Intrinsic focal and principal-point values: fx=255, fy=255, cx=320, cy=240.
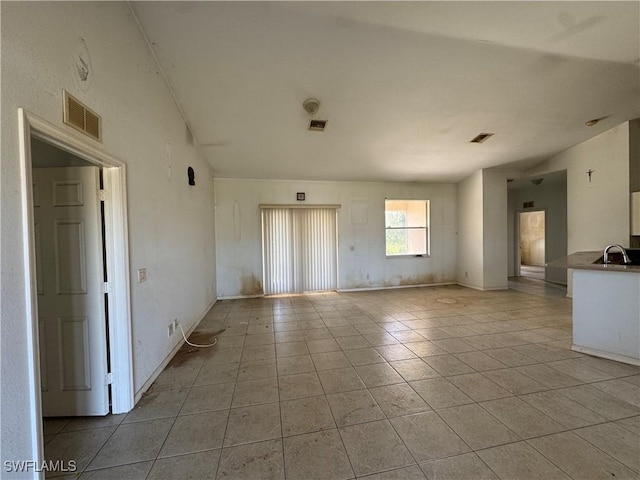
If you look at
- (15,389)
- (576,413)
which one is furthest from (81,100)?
(576,413)

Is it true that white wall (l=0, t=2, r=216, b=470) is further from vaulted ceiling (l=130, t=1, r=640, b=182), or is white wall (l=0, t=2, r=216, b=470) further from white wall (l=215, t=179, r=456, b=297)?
white wall (l=215, t=179, r=456, b=297)

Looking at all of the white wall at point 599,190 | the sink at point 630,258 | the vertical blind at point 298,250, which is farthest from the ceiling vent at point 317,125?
the white wall at point 599,190

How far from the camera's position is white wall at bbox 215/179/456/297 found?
5750 millimetres

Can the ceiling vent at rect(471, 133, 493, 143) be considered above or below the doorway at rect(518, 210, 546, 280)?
above

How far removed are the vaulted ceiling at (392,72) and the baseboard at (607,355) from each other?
317 centimetres

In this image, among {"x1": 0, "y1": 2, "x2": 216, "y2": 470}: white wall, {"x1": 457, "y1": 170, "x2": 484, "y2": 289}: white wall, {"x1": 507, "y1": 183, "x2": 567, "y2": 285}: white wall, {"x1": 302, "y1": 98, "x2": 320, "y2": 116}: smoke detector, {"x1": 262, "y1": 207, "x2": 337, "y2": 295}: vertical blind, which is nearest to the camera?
{"x1": 0, "y1": 2, "x2": 216, "y2": 470}: white wall

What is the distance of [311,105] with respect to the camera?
3.32 meters

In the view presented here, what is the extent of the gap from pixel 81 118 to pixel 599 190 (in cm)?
745

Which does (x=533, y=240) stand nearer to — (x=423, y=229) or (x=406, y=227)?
(x=423, y=229)

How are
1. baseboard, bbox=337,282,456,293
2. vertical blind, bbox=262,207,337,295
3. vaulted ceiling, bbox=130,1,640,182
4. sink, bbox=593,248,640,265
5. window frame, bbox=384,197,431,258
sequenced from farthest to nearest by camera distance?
window frame, bbox=384,197,431,258
baseboard, bbox=337,282,456,293
vertical blind, bbox=262,207,337,295
sink, bbox=593,248,640,265
vaulted ceiling, bbox=130,1,640,182

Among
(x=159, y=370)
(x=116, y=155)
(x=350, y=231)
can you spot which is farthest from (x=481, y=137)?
(x=159, y=370)

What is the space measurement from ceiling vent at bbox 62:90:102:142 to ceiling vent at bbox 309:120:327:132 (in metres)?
2.59

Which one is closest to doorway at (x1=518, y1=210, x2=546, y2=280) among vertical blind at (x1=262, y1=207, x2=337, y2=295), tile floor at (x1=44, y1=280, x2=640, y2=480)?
tile floor at (x1=44, y1=280, x2=640, y2=480)

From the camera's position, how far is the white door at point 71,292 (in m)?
1.93
